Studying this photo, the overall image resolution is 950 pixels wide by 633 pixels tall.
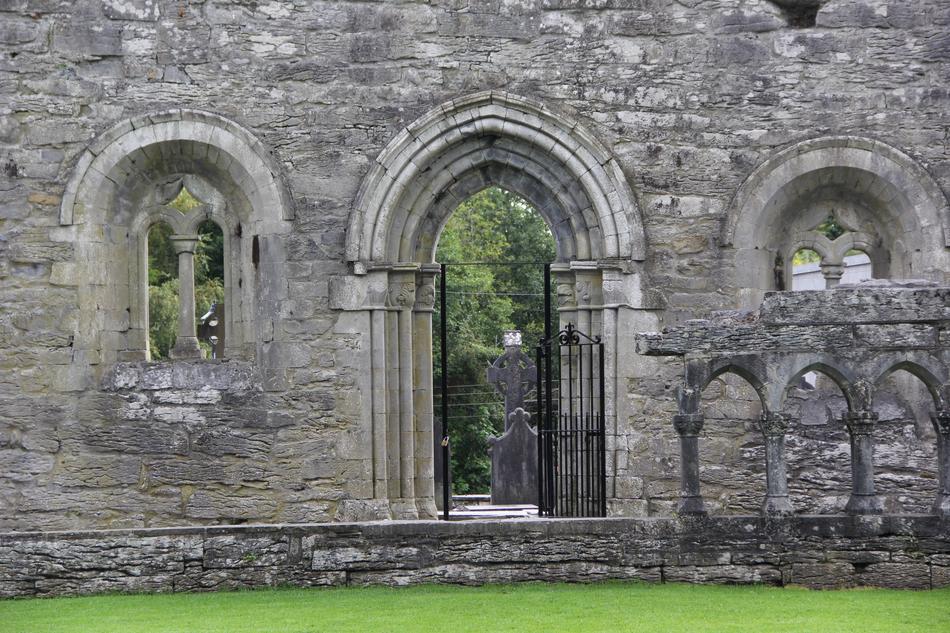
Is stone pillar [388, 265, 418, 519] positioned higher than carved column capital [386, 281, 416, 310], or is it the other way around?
carved column capital [386, 281, 416, 310]

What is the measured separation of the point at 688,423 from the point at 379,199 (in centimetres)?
393

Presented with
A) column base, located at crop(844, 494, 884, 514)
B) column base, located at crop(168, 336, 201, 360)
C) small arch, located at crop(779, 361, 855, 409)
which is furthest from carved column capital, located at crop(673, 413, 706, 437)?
column base, located at crop(168, 336, 201, 360)

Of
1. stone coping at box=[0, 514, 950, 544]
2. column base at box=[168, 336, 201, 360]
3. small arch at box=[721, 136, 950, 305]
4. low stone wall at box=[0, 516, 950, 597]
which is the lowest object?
low stone wall at box=[0, 516, 950, 597]

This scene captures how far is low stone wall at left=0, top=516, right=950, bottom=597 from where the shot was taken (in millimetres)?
9703

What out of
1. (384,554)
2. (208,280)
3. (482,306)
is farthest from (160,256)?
(384,554)

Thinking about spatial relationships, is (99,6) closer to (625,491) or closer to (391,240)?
(391,240)

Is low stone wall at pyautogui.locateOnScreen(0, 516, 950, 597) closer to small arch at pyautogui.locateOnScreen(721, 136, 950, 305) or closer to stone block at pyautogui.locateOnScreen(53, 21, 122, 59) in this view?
small arch at pyautogui.locateOnScreen(721, 136, 950, 305)

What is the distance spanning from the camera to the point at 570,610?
8.88 metres

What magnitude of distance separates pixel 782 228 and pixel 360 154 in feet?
12.0

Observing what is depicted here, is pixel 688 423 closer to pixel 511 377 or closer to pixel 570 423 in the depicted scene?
pixel 570 423

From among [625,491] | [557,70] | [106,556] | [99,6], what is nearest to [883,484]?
[625,491]

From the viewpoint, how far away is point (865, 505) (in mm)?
9820

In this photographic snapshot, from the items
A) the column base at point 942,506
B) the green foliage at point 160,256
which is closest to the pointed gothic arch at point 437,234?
the column base at point 942,506

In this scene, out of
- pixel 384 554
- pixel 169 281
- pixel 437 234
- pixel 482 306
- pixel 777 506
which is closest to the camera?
pixel 384 554
